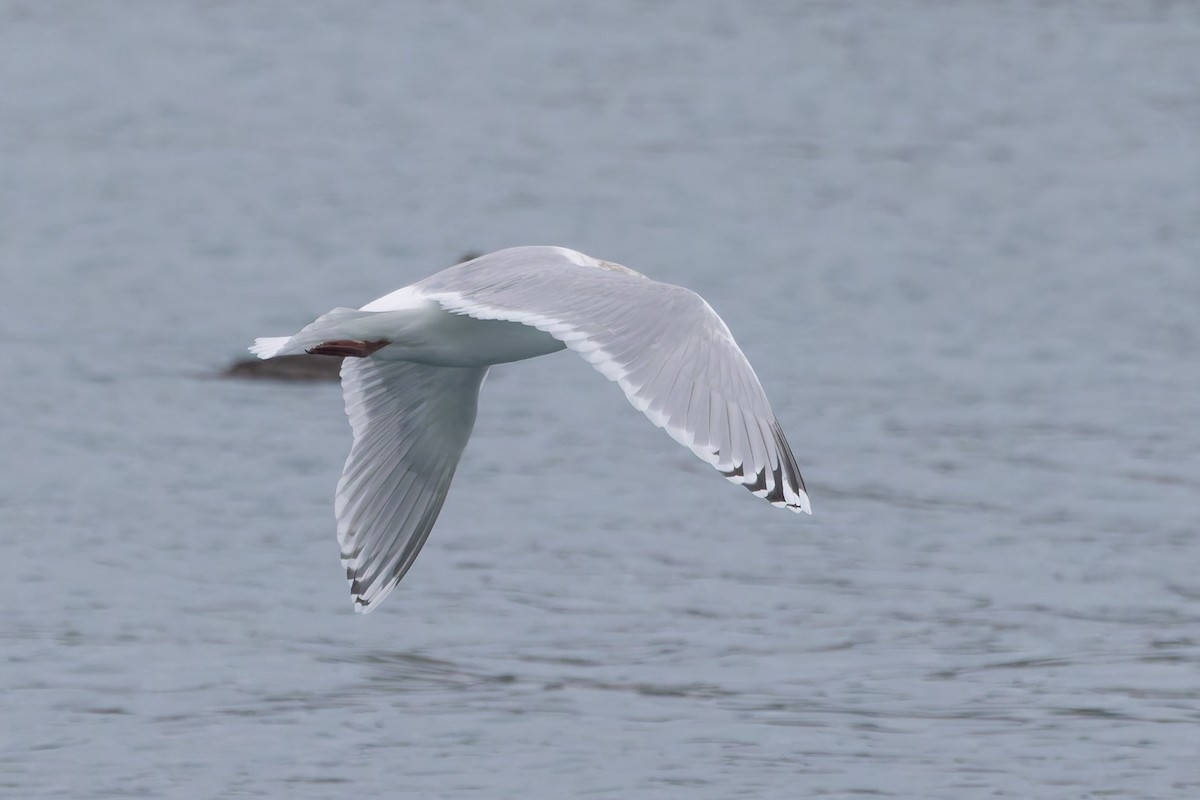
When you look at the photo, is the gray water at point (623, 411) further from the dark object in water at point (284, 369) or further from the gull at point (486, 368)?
the gull at point (486, 368)

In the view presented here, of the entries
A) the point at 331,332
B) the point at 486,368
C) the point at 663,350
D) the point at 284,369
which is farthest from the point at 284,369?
the point at 663,350

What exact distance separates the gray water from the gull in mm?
1061

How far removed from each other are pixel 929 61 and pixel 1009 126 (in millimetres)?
1894

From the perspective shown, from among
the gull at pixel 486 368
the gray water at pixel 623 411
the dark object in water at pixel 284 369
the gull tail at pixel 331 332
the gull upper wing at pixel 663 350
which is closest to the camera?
the gull upper wing at pixel 663 350

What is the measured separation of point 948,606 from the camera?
11180mm

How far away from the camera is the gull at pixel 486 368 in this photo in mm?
6637

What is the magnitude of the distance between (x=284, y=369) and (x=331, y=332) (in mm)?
7338

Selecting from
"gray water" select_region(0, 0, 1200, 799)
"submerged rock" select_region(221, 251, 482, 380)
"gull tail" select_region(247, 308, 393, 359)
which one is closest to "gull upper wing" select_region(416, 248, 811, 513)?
"gull tail" select_region(247, 308, 393, 359)

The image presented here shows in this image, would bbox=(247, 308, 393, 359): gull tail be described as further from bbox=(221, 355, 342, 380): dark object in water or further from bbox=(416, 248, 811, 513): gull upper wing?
bbox=(221, 355, 342, 380): dark object in water

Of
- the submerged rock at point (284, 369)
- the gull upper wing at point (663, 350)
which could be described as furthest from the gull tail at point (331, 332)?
the submerged rock at point (284, 369)

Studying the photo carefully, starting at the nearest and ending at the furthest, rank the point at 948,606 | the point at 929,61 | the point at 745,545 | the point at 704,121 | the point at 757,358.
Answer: the point at 948,606 < the point at 745,545 < the point at 757,358 < the point at 704,121 < the point at 929,61

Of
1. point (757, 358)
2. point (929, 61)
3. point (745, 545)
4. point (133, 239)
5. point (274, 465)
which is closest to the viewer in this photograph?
point (745, 545)

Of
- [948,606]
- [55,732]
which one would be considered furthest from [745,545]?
[55,732]

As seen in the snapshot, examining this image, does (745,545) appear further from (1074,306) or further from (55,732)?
(1074,306)
